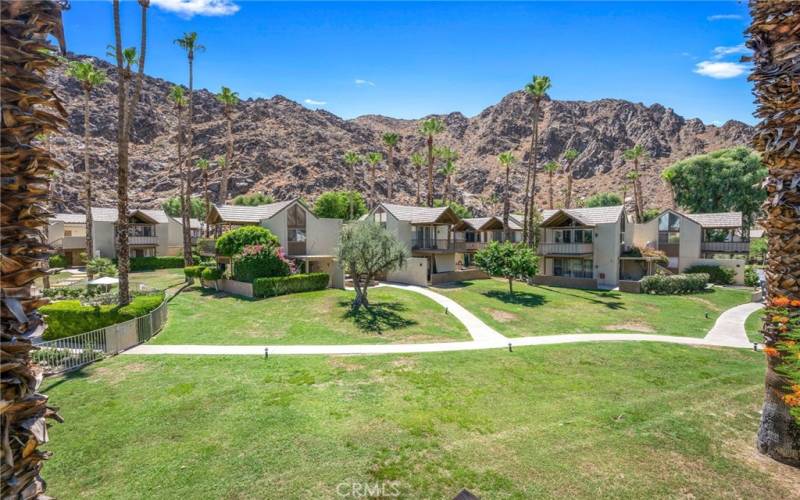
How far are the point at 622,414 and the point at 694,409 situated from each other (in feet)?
8.42

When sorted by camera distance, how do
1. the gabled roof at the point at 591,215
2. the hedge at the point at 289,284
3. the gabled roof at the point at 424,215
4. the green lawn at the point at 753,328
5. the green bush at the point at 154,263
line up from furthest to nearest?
the green bush at the point at 154,263 → the gabled roof at the point at 424,215 → the gabled roof at the point at 591,215 → the hedge at the point at 289,284 → the green lawn at the point at 753,328

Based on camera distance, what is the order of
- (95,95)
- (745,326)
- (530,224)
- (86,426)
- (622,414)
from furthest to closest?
(95,95) → (530,224) → (745,326) → (622,414) → (86,426)

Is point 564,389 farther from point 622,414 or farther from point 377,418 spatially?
point 377,418

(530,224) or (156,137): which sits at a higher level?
(156,137)

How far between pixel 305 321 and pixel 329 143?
4727 inches

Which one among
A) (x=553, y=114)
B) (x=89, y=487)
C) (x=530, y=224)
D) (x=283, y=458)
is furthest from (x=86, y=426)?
(x=553, y=114)

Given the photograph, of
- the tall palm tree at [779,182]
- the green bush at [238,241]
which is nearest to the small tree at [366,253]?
the green bush at [238,241]

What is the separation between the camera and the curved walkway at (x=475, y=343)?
1841cm

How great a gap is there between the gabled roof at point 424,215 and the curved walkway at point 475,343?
14918 millimetres

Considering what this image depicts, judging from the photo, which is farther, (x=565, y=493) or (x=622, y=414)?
(x=622, y=414)

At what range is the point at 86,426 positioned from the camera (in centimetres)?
1118

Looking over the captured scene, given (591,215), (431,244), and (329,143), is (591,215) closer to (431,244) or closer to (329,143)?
(431,244)

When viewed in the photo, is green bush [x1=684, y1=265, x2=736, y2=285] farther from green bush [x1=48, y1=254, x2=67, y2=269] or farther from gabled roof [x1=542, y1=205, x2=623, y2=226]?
green bush [x1=48, y1=254, x2=67, y2=269]

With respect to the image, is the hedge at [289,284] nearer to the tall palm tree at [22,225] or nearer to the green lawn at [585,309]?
the green lawn at [585,309]
